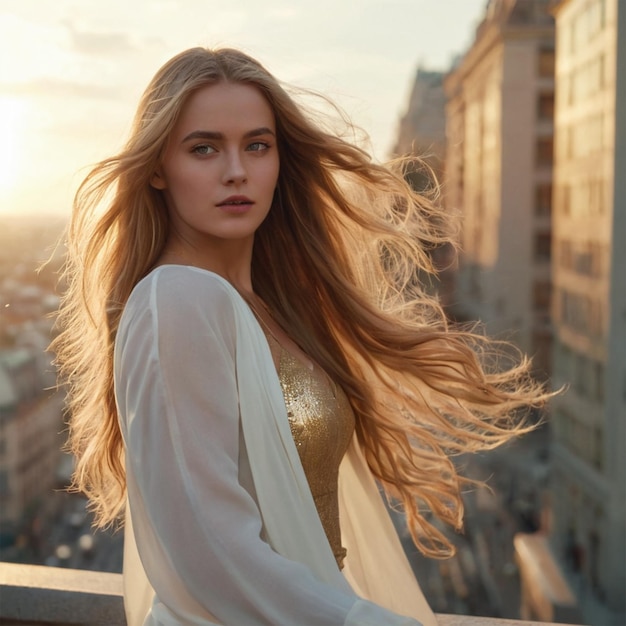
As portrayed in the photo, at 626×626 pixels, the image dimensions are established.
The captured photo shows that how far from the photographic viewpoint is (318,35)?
44781 millimetres

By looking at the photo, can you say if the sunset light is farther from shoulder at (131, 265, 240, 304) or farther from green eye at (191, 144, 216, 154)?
shoulder at (131, 265, 240, 304)

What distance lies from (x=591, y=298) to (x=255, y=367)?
113 feet

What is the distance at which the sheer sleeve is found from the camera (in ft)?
4.32

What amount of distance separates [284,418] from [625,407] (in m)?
32.6

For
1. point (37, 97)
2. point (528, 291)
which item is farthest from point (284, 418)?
point (37, 97)

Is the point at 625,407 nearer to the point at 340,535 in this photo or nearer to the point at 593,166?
the point at 593,166

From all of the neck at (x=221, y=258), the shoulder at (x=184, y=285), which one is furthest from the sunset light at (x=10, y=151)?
the shoulder at (x=184, y=285)

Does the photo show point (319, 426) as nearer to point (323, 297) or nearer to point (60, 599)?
point (323, 297)

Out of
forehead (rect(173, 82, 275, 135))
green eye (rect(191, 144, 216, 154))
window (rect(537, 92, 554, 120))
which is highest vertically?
window (rect(537, 92, 554, 120))

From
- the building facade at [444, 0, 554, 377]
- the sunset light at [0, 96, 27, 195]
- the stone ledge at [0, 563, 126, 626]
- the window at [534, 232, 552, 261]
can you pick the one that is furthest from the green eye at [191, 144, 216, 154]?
the window at [534, 232, 552, 261]

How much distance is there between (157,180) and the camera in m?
1.62

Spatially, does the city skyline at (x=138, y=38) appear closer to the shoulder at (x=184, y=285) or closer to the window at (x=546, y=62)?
the window at (x=546, y=62)

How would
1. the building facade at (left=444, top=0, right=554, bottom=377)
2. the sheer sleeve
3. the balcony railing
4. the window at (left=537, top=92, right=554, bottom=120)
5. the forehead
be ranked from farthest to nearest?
the window at (left=537, top=92, right=554, bottom=120)
the building facade at (left=444, top=0, right=554, bottom=377)
the balcony railing
the forehead
the sheer sleeve

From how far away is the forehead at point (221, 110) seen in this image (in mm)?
1557
